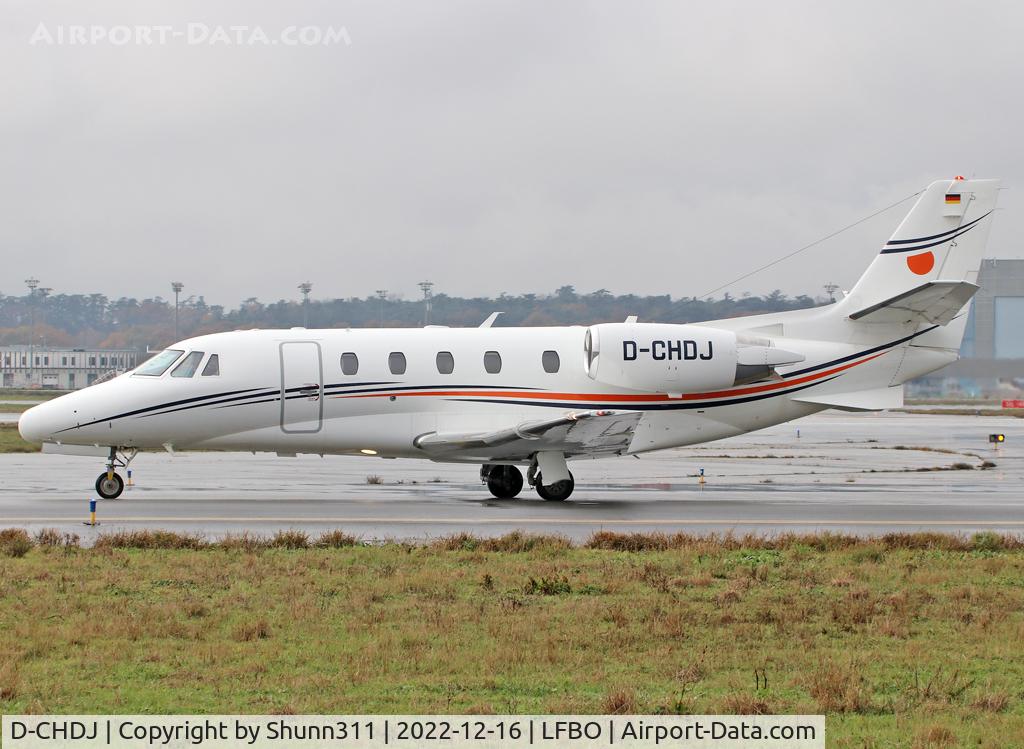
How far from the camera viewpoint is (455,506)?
23203 mm

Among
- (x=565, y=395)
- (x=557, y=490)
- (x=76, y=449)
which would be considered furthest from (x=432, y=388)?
(x=76, y=449)

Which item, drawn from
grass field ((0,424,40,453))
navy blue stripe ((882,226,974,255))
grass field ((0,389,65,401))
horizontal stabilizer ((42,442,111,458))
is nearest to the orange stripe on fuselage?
navy blue stripe ((882,226,974,255))

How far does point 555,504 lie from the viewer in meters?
23.9

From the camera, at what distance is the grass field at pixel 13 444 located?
132ft

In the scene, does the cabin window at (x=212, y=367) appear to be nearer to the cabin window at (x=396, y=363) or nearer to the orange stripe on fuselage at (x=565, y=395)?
the orange stripe on fuselage at (x=565, y=395)

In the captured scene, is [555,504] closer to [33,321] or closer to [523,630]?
[523,630]

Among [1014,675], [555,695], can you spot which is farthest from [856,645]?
[555,695]

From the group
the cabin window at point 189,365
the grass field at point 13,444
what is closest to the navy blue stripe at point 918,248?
the cabin window at point 189,365

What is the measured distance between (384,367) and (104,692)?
52.0 feet

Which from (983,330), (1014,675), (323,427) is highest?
(983,330)

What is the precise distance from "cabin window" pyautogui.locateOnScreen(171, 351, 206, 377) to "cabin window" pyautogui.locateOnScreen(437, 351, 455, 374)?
471cm

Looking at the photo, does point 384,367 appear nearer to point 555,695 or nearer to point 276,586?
point 276,586

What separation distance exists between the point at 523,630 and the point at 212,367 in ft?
48.5
